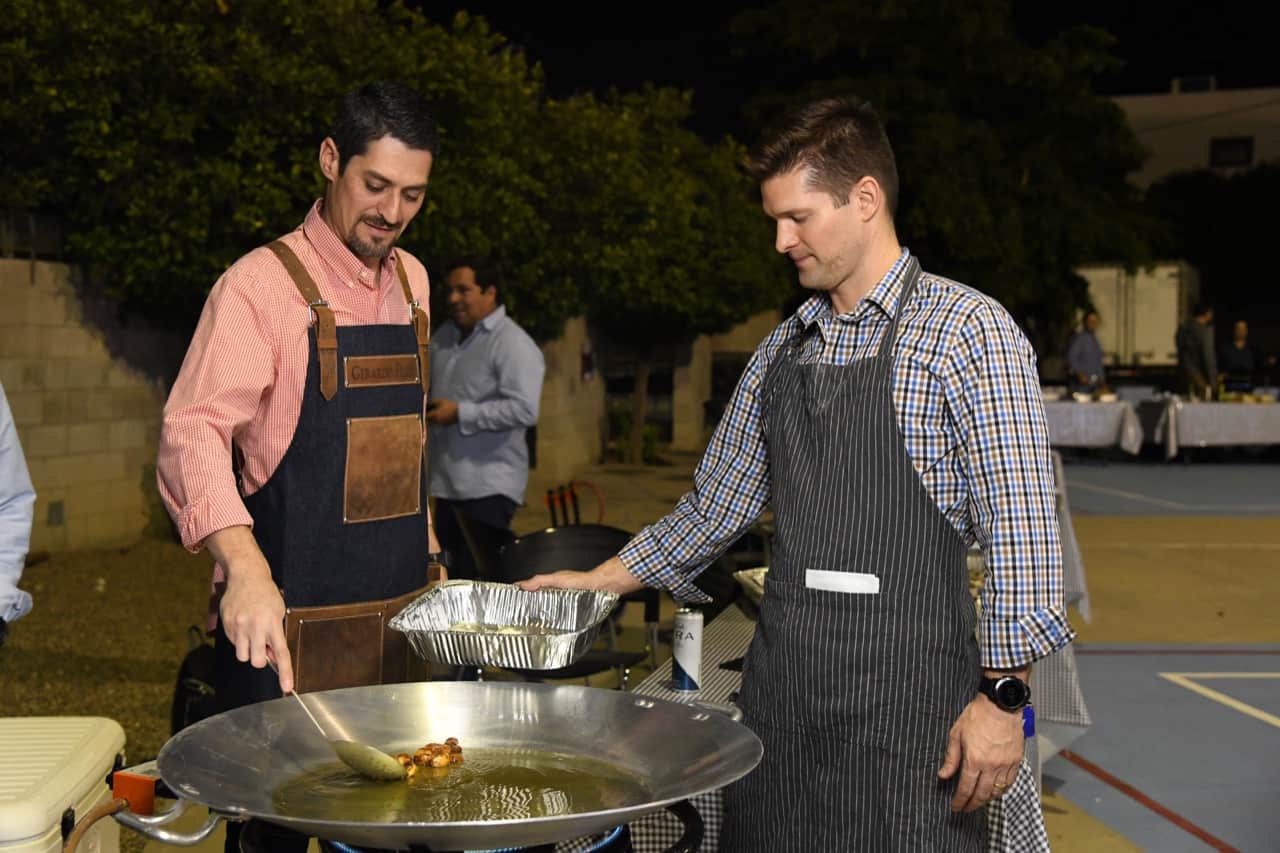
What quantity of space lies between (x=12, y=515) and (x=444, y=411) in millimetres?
3725

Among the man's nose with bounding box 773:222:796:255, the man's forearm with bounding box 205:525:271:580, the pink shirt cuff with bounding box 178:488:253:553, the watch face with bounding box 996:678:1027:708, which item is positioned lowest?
the watch face with bounding box 996:678:1027:708

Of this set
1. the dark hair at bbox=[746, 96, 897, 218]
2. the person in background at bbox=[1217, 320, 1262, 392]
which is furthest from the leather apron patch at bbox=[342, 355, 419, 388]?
the person in background at bbox=[1217, 320, 1262, 392]

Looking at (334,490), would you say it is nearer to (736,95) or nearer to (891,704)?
(891,704)

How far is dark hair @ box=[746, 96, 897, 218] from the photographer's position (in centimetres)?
259

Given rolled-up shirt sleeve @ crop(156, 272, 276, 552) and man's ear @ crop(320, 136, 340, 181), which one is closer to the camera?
rolled-up shirt sleeve @ crop(156, 272, 276, 552)

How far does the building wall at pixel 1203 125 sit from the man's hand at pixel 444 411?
53753 millimetres

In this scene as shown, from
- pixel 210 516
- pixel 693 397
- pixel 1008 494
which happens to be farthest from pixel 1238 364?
pixel 210 516

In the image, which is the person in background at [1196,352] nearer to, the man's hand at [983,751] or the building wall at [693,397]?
the building wall at [693,397]

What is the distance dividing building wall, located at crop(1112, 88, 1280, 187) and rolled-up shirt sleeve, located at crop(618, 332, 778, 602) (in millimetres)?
56727

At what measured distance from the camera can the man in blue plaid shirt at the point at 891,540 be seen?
8.20ft

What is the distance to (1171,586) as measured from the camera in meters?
10.3

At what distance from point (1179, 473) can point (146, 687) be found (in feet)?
47.5

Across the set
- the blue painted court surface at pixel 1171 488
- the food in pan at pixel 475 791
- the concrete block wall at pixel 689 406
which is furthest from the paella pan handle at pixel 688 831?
the concrete block wall at pixel 689 406

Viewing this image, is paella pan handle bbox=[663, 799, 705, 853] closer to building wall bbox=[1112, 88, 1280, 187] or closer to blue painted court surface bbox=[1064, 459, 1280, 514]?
blue painted court surface bbox=[1064, 459, 1280, 514]
